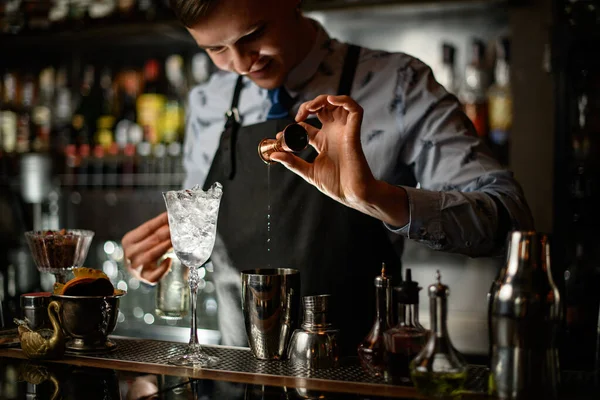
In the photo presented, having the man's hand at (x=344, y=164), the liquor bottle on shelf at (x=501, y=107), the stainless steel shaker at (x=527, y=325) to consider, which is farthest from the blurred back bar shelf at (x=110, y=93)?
the stainless steel shaker at (x=527, y=325)

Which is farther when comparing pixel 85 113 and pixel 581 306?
pixel 85 113

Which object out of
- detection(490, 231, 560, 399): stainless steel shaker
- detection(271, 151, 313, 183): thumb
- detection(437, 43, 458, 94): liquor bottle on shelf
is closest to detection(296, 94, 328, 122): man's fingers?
detection(271, 151, 313, 183): thumb

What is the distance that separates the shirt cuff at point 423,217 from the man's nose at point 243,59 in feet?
1.74

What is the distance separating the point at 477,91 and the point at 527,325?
229cm

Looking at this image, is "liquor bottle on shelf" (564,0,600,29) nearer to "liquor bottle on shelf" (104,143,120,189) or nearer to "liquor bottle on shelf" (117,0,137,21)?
"liquor bottle on shelf" (117,0,137,21)

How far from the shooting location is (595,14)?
→ 2.70m

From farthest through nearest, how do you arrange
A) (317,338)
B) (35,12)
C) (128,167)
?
(35,12)
(128,167)
(317,338)

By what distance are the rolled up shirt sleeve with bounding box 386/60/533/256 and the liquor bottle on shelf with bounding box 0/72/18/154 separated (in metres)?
3.14

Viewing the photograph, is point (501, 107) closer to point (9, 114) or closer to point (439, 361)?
point (439, 361)

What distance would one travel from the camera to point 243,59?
1.75 metres

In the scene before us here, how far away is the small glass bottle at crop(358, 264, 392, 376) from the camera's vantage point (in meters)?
1.26

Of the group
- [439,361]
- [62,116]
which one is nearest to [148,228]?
[439,361]

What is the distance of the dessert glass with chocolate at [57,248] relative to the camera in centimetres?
160

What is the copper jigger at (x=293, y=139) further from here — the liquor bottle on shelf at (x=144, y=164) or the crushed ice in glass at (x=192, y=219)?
the liquor bottle on shelf at (x=144, y=164)
